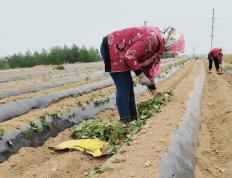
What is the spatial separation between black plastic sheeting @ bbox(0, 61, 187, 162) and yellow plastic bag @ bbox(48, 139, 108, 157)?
416mm

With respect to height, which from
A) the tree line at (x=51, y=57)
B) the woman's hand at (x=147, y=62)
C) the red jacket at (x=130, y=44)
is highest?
the red jacket at (x=130, y=44)

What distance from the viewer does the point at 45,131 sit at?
6.22 meters

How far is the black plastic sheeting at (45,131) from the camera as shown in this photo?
5.36m

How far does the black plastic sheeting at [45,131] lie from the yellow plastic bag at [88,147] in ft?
1.36

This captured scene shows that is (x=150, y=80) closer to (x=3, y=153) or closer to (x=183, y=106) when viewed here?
(x=183, y=106)

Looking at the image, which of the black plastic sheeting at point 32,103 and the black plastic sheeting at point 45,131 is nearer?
the black plastic sheeting at point 45,131

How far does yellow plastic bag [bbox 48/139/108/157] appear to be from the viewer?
5118mm

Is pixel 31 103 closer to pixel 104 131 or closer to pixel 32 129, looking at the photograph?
pixel 32 129

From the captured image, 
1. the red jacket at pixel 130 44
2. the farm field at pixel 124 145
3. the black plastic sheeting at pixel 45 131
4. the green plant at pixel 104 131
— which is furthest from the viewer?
the red jacket at pixel 130 44

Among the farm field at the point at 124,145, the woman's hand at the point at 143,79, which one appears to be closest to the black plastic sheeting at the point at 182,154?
the farm field at the point at 124,145

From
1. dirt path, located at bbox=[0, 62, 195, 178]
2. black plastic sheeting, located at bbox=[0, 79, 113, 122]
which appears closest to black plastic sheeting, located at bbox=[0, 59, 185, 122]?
black plastic sheeting, located at bbox=[0, 79, 113, 122]

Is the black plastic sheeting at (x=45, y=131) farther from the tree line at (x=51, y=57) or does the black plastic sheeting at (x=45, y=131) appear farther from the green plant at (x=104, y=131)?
the tree line at (x=51, y=57)

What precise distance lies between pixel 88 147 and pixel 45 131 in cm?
112

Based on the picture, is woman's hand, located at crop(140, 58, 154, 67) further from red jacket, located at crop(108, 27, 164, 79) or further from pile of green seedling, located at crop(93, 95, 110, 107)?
pile of green seedling, located at crop(93, 95, 110, 107)
